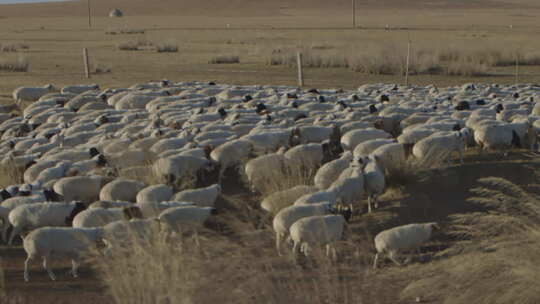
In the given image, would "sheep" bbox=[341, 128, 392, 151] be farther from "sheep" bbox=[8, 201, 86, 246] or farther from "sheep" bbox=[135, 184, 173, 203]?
"sheep" bbox=[8, 201, 86, 246]

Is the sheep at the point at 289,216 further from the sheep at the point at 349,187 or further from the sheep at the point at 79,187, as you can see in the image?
the sheep at the point at 79,187

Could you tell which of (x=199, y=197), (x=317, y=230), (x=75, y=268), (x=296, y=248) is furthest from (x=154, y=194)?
(x=317, y=230)

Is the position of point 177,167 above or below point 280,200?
above

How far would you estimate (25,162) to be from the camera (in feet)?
37.6

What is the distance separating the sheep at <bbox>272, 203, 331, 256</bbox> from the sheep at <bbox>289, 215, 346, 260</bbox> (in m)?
Answer: 0.27

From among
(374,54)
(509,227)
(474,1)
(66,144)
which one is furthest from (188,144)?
(474,1)

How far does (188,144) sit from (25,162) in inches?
112

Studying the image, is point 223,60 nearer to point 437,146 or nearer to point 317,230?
point 437,146

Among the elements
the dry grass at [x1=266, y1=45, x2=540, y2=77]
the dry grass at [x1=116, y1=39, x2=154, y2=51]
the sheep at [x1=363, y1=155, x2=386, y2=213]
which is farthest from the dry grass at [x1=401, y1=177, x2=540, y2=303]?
the dry grass at [x1=116, y1=39, x2=154, y2=51]

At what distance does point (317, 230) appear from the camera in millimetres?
7402

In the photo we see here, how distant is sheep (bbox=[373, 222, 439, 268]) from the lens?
7.43 m

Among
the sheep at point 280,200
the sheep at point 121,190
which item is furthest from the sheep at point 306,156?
the sheep at point 121,190

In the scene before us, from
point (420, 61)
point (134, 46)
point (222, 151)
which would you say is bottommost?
point (222, 151)

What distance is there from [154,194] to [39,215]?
153cm
